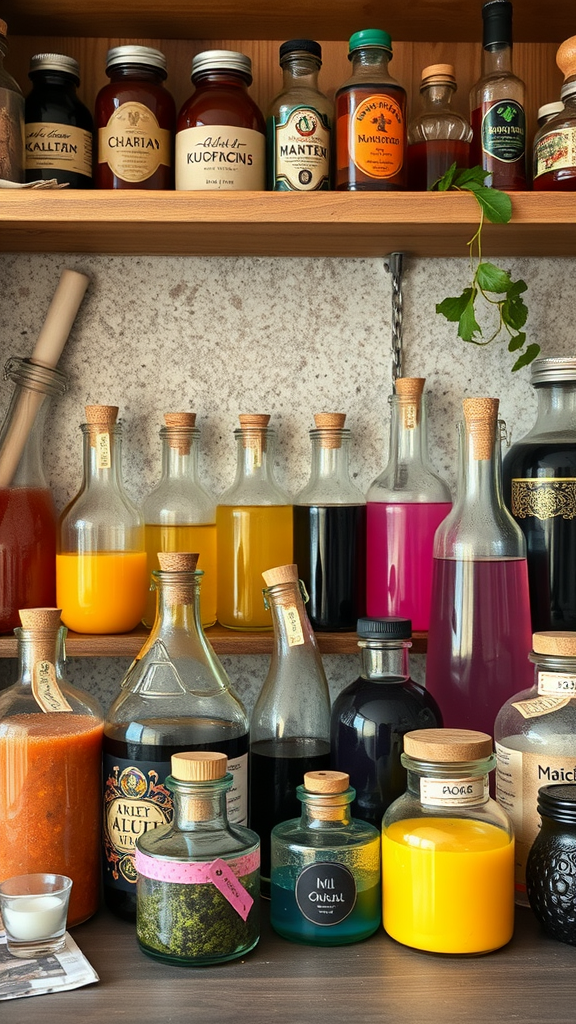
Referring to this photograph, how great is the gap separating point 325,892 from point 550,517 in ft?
1.51

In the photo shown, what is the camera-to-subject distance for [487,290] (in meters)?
1.10

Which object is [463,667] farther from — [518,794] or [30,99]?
[30,99]

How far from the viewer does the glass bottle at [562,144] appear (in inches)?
40.6

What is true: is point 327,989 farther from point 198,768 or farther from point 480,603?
point 480,603

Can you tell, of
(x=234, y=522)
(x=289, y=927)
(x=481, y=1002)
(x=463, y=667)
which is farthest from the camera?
(x=234, y=522)

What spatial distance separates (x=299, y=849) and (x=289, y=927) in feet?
0.23

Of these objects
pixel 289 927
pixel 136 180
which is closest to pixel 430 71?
pixel 136 180

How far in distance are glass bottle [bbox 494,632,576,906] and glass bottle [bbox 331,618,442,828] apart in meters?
0.09

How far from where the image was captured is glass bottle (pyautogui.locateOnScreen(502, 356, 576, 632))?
1.05 metres

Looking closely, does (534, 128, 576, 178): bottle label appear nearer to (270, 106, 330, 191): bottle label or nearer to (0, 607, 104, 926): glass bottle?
(270, 106, 330, 191): bottle label

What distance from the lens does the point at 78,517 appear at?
1.10 metres

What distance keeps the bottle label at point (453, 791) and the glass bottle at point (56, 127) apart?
0.72m

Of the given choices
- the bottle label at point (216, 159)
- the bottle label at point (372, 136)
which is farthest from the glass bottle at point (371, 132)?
the bottle label at point (216, 159)

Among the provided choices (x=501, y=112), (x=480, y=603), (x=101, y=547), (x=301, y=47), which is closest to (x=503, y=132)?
(x=501, y=112)
